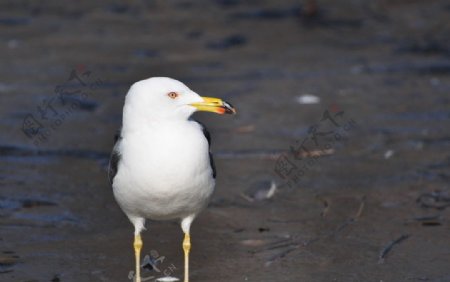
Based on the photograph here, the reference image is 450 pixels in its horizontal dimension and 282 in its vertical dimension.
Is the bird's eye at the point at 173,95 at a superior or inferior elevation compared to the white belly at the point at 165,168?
superior

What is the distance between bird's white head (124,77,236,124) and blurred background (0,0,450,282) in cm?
113

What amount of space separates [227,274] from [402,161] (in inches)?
106

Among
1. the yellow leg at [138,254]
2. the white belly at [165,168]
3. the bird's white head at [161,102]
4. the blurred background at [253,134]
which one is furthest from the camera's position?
the blurred background at [253,134]

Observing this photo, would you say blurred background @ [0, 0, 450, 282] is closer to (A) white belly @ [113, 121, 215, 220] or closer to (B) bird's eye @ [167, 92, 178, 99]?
(A) white belly @ [113, 121, 215, 220]

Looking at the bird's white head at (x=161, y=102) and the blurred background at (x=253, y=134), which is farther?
the blurred background at (x=253, y=134)

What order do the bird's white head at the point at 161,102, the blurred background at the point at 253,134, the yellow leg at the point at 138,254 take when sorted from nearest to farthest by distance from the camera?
the bird's white head at the point at 161,102 < the yellow leg at the point at 138,254 < the blurred background at the point at 253,134

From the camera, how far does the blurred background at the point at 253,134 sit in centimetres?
614

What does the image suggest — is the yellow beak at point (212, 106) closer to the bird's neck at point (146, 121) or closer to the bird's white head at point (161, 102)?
the bird's white head at point (161, 102)

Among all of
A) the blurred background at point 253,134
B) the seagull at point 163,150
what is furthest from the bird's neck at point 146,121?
the blurred background at point 253,134

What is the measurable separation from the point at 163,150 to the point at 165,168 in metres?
0.10

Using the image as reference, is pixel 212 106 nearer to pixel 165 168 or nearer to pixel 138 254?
pixel 165 168

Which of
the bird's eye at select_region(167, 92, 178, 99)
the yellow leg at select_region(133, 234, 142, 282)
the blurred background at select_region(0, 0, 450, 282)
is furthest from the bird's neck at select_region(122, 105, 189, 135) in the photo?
the blurred background at select_region(0, 0, 450, 282)

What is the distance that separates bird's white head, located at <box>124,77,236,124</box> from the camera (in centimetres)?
523

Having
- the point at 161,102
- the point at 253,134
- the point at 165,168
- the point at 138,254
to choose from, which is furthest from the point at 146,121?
the point at 253,134
